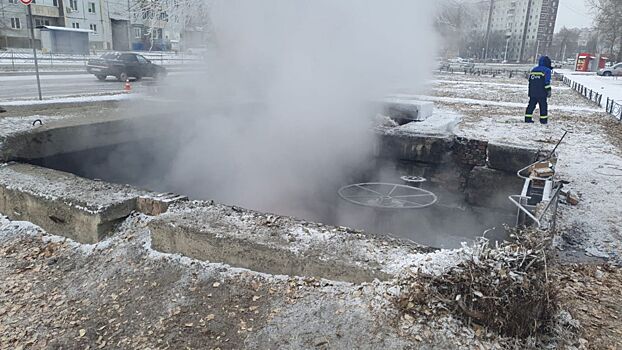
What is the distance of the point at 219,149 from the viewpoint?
617 centimetres

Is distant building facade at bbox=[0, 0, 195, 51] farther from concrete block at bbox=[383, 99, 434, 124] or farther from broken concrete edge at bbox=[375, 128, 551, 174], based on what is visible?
broken concrete edge at bbox=[375, 128, 551, 174]

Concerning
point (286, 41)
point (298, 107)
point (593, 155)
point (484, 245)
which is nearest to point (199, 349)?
point (484, 245)

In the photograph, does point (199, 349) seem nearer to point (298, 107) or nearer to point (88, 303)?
point (88, 303)

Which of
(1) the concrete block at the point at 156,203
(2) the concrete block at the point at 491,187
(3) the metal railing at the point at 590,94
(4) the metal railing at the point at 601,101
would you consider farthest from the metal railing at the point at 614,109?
(1) the concrete block at the point at 156,203

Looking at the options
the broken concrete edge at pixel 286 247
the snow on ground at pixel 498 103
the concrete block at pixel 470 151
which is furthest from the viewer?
the snow on ground at pixel 498 103

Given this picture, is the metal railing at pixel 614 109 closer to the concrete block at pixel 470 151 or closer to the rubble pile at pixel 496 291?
the concrete block at pixel 470 151

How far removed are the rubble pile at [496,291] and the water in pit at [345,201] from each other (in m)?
2.31

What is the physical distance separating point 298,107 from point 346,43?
1144 millimetres

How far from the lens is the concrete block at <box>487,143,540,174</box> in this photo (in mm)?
5062

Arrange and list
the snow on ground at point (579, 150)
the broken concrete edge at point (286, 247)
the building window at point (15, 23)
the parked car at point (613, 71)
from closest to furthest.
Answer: the broken concrete edge at point (286, 247), the snow on ground at point (579, 150), the parked car at point (613, 71), the building window at point (15, 23)

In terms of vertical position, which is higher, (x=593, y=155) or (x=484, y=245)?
(x=484, y=245)

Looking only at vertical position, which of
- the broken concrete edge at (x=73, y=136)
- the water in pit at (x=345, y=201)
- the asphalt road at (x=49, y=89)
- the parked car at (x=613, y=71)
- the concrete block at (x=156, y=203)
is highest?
the parked car at (x=613, y=71)

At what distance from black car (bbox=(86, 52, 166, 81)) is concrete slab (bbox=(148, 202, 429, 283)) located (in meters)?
13.5

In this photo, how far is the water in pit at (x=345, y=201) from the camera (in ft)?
15.3
